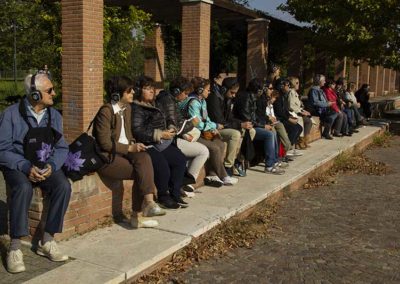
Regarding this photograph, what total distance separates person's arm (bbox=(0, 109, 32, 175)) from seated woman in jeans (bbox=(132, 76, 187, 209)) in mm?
1540

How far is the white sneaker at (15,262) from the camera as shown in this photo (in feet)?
12.6

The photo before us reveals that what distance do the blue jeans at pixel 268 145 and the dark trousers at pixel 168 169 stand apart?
2.44 meters

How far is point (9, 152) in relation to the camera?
4.07 metres

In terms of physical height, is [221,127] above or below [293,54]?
below

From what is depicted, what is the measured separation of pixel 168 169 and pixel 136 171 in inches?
21.9

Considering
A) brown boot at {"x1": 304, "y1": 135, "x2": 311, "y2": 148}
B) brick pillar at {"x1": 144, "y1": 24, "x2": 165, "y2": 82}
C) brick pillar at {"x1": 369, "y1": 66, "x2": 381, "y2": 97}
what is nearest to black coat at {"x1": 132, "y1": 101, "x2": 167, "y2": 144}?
brown boot at {"x1": 304, "y1": 135, "x2": 311, "y2": 148}

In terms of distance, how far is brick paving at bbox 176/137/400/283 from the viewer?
434cm

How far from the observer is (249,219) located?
231 inches

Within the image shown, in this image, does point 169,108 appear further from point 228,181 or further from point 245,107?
point 245,107

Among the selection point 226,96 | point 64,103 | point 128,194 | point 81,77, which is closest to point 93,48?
point 81,77

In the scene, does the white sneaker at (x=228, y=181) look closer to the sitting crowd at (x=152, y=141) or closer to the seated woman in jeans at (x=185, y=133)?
the sitting crowd at (x=152, y=141)

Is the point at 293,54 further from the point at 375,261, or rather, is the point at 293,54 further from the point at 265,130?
the point at 375,261

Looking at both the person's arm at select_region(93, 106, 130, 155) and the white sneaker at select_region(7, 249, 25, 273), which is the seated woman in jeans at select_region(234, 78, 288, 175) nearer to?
the person's arm at select_region(93, 106, 130, 155)

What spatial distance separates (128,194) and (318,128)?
7.43m
